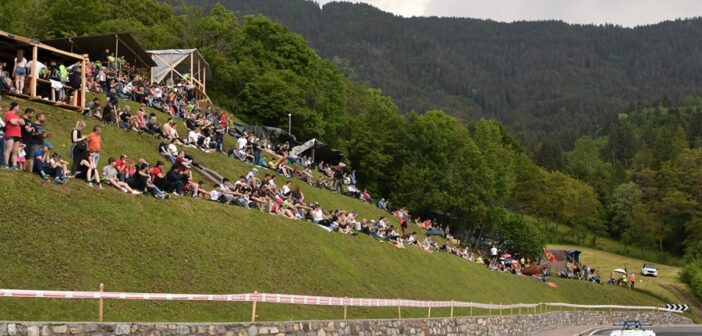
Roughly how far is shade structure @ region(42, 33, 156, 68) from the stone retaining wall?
23.7 meters

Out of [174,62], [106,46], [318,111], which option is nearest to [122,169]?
[106,46]

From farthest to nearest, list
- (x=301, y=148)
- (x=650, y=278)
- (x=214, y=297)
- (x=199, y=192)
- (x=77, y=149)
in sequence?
(x=650, y=278) < (x=301, y=148) < (x=199, y=192) < (x=77, y=149) < (x=214, y=297)

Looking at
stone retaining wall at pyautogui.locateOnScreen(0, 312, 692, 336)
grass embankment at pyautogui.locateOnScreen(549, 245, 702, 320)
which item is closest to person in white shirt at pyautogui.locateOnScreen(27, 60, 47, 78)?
stone retaining wall at pyautogui.locateOnScreen(0, 312, 692, 336)

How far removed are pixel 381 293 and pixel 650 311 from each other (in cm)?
3967

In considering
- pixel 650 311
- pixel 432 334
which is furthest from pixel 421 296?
pixel 650 311

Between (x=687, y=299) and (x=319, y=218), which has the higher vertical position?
(x=319, y=218)

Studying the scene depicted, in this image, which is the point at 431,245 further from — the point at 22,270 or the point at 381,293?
the point at 22,270

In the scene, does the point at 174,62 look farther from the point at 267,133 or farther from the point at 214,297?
the point at 214,297

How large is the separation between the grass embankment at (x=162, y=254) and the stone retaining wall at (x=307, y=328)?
5.51ft

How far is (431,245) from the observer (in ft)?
140

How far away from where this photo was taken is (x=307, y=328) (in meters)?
16.8

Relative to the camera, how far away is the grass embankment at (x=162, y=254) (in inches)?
618

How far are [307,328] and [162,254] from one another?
14.5ft

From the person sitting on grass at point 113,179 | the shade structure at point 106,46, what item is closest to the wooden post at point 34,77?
the person sitting on grass at point 113,179
